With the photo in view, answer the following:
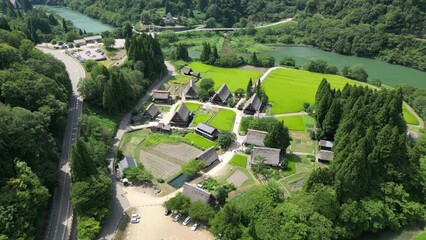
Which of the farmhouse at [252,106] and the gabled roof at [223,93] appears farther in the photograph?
the gabled roof at [223,93]

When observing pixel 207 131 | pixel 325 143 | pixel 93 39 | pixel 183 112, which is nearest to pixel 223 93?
pixel 183 112

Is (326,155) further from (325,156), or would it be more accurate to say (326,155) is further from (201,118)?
(201,118)

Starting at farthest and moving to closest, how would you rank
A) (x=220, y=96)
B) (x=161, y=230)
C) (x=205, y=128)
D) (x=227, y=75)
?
(x=227, y=75)
(x=220, y=96)
(x=205, y=128)
(x=161, y=230)

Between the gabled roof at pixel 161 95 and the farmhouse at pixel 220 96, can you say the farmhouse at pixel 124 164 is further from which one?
the farmhouse at pixel 220 96

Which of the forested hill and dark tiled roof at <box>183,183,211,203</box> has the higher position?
the forested hill

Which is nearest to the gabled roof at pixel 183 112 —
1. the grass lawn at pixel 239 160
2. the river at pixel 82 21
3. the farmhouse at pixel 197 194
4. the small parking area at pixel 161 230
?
the grass lawn at pixel 239 160

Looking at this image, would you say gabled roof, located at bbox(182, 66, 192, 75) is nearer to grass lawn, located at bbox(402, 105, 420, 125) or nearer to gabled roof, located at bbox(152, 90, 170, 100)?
gabled roof, located at bbox(152, 90, 170, 100)

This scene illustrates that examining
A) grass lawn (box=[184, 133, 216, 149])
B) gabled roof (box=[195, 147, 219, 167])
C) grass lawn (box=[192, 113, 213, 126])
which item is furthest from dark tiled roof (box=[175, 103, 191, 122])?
gabled roof (box=[195, 147, 219, 167])
